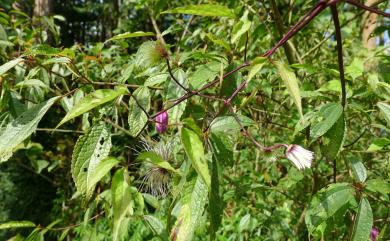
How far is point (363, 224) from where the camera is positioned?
29.0 inches

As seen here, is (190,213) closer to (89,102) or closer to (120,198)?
(120,198)

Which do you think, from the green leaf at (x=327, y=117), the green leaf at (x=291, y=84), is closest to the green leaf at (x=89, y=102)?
the green leaf at (x=291, y=84)

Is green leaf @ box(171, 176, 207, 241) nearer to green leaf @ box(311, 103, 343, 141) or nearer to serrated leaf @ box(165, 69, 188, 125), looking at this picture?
serrated leaf @ box(165, 69, 188, 125)

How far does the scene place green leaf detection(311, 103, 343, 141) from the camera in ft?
2.26

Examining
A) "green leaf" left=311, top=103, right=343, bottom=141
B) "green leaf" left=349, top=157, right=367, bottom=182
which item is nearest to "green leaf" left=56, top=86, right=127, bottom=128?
"green leaf" left=311, top=103, right=343, bottom=141

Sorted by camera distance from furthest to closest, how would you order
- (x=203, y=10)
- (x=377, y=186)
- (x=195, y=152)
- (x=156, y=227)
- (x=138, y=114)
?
(x=156, y=227)
(x=377, y=186)
(x=138, y=114)
(x=203, y=10)
(x=195, y=152)

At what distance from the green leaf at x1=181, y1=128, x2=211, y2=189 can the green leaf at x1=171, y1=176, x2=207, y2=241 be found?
0.08 meters

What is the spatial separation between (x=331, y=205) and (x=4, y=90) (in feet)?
2.45

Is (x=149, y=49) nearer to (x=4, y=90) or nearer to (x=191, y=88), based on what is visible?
(x=191, y=88)

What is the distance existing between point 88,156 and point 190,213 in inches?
7.7

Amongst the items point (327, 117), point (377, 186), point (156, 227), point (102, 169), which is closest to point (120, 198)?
point (102, 169)

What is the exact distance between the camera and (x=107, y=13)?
10227 millimetres

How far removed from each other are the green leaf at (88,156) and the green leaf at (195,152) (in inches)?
5.8

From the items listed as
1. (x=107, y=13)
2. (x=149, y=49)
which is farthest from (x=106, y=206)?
(x=107, y=13)
